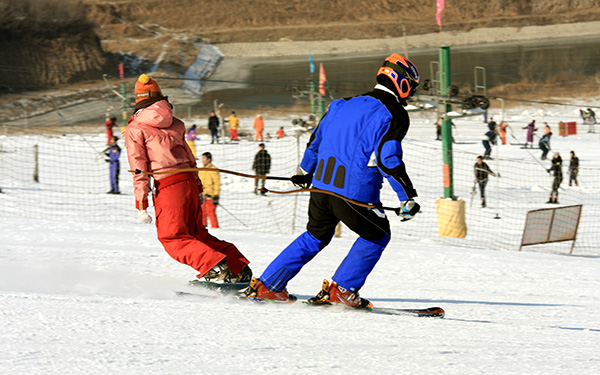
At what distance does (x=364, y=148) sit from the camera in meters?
4.34

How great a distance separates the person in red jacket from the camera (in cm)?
492

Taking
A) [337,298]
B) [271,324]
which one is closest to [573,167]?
[337,298]

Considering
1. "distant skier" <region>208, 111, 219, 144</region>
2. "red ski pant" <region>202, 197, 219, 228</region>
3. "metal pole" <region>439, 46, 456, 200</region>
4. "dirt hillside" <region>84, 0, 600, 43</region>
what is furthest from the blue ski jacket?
"dirt hillside" <region>84, 0, 600, 43</region>

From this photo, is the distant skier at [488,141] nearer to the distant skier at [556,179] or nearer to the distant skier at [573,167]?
the distant skier at [573,167]

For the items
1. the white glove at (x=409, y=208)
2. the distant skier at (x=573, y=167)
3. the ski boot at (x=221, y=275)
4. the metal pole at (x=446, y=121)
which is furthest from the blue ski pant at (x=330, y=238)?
the distant skier at (x=573, y=167)

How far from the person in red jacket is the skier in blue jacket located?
17.9 inches

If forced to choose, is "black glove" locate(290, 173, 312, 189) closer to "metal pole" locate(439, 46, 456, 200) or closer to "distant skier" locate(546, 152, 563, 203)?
"metal pole" locate(439, 46, 456, 200)

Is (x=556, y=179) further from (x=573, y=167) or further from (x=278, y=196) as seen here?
(x=278, y=196)

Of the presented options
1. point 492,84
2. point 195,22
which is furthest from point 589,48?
point 195,22

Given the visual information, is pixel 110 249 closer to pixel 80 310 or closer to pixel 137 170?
pixel 137 170

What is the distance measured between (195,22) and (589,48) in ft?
120

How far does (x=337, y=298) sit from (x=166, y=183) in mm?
1386

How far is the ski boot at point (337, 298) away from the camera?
4.68 meters

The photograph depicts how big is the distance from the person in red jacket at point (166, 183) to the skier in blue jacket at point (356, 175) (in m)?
0.46
